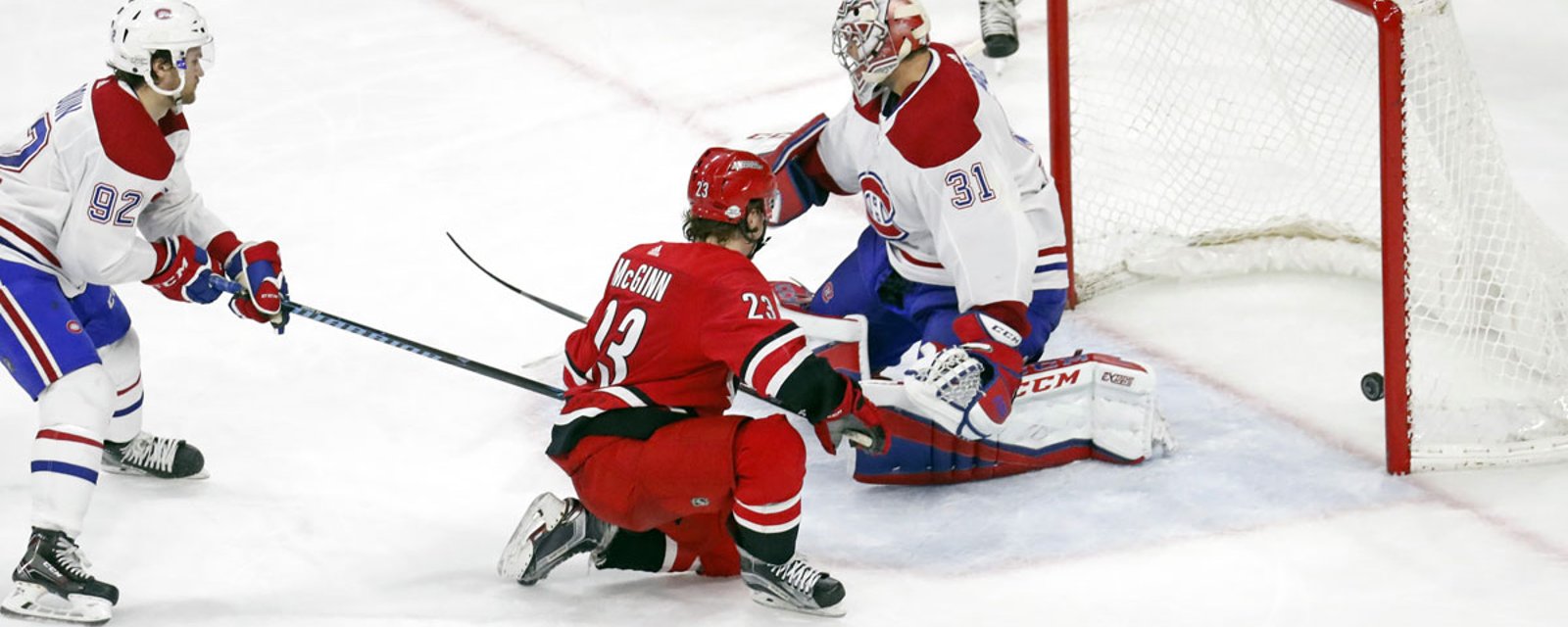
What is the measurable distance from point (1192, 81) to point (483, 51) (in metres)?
2.32

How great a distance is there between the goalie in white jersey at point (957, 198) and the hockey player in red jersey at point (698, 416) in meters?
0.39

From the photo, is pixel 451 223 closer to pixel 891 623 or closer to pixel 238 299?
pixel 238 299

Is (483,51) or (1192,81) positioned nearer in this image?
(1192,81)

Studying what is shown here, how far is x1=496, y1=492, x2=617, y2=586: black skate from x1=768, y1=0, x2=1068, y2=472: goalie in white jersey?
0.62 m

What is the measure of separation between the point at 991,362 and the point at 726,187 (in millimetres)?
642

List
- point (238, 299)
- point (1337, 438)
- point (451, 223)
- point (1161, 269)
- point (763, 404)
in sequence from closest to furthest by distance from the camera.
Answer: point (238, 299)
point (1337, 438)
point (763, 404)
point (1161, 269)
point (451, 223)

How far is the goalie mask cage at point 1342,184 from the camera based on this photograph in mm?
3555

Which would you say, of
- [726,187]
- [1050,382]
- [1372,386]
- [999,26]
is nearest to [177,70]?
[726,187]

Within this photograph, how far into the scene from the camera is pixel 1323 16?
4.18m

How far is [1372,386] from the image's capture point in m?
3.71

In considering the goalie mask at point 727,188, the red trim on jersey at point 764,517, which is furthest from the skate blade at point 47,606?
the goalie mask at point 727,188

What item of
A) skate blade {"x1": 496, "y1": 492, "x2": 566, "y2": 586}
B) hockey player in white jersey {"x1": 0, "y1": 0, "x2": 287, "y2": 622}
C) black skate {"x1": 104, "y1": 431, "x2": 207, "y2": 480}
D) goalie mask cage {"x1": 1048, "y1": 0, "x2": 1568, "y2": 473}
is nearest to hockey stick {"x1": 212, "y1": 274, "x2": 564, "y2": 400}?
hockey player in white jersey {"x1": 0, "y1": 0, "x2": 287, "y2": 622}

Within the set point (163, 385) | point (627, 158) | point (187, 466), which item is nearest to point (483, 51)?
point (627, 158)

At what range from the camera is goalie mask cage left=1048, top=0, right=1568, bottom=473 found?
3.55 meters
